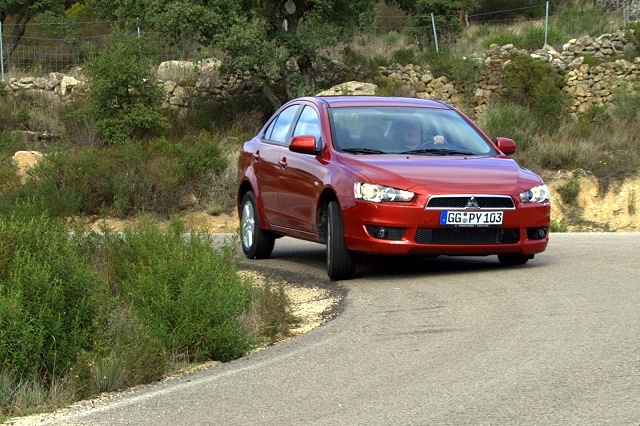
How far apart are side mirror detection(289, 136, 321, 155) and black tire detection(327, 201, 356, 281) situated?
720mm

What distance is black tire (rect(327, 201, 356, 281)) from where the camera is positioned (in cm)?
1007

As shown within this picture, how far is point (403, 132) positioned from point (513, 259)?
1656mm

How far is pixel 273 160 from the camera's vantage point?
1199cm

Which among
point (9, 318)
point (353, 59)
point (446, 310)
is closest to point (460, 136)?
point (446, 310)

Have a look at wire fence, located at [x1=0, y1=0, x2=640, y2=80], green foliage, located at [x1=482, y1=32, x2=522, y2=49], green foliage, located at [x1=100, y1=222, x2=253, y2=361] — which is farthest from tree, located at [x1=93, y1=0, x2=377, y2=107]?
green foliage, located at [x1=100, y1=222, x2=253, y2=361]

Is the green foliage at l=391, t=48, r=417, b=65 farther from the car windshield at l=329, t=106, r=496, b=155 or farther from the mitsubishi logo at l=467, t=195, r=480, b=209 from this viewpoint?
the mitsubishi logo at l=467, t=195, r=480, b=209

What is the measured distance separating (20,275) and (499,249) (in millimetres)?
4767

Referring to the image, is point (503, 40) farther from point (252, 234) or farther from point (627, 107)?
point (252, 234)

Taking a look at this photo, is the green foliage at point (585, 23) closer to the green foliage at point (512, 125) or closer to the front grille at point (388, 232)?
the green foliage at point (512, 125)

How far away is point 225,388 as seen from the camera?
21.1 ft

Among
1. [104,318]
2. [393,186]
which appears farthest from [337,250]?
[104,318]

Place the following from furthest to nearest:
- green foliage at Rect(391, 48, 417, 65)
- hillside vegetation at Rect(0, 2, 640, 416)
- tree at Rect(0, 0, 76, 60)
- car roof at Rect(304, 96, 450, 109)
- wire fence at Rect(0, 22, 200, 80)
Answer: tree at Rect(0, 0, 76, 60) < wire fence at Rect(0, 22, 200, 80) < green foliage at Rect(391, 48, 417, 65) < car roof at Rect(304, 96, 450, 109) < hillside vegetation at Rect(0, 2, 640, 416)

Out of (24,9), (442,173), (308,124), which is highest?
(24,9)

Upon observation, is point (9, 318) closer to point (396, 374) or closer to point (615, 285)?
point (396, 374)
